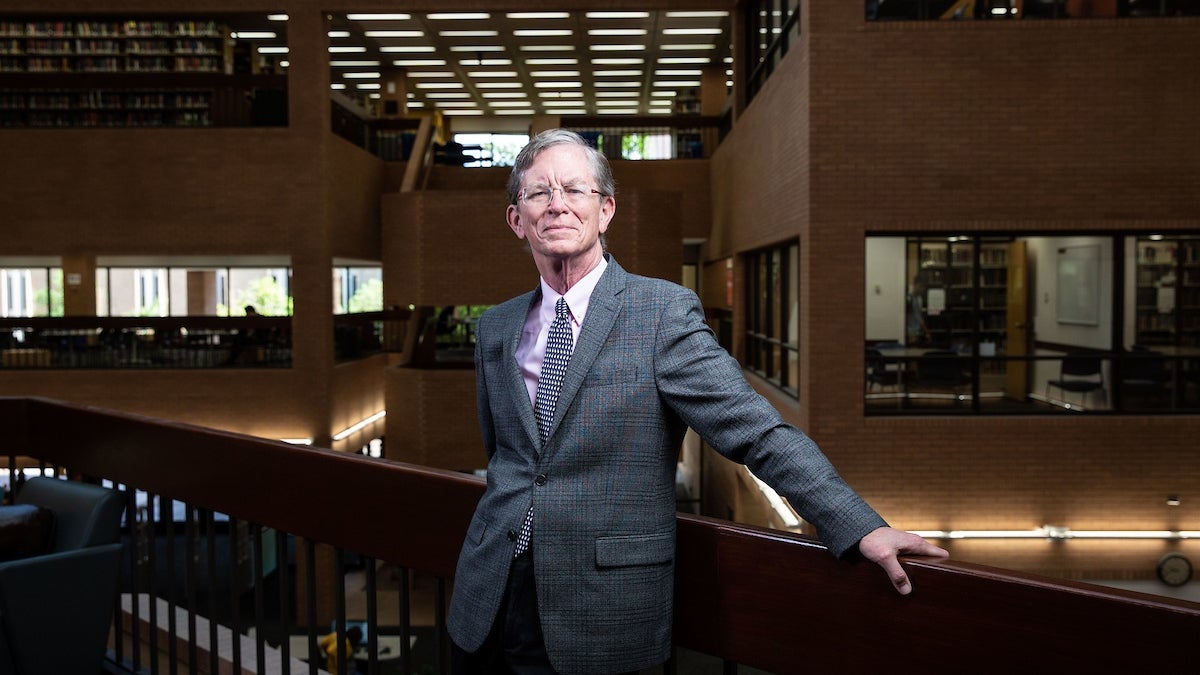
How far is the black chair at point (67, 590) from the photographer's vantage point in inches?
109

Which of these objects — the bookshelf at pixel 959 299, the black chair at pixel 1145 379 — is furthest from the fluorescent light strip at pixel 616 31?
the black chair at pixel 1145 379

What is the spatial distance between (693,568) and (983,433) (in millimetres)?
7837

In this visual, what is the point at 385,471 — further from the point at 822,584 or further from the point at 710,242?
the point at 710,242

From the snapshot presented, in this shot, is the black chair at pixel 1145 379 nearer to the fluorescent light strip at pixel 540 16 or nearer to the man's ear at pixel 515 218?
the man's ear at pixel 515 218

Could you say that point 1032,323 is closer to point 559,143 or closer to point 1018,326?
point 1018,326

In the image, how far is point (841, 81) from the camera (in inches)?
342

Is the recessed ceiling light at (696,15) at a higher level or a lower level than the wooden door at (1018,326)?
higher

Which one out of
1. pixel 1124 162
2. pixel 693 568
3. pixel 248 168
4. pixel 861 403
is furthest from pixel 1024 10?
pixel 248 168

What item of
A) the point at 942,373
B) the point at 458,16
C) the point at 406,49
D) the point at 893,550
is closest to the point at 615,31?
the point at 458,16

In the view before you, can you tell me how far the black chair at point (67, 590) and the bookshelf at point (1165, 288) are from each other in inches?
332

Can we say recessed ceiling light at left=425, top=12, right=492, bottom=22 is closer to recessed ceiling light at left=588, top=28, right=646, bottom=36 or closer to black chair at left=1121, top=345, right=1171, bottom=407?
recessed ceiling light at left=588, top=28, right=646, bottom=36

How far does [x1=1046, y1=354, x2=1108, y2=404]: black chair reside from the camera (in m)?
8.68

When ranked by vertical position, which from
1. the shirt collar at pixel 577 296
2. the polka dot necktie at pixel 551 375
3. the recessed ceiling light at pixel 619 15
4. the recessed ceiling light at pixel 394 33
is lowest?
the polka dot necktie at pixel 551 375

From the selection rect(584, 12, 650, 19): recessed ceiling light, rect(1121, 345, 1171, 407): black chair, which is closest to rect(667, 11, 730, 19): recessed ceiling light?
rect(584, 12, 650, 19): recessed ceiling light
